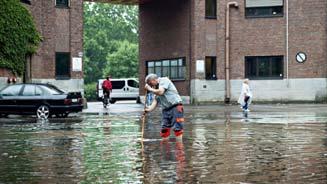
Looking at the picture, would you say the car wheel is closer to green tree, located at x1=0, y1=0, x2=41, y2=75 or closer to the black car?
the black car

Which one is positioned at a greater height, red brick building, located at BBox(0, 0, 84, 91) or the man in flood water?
red brick building, located at BBox(0, 0, 84, 91)

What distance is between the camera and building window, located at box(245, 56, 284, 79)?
41.8 meters

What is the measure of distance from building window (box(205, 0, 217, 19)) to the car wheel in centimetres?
1817

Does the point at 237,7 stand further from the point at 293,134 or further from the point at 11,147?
the point at 11,147

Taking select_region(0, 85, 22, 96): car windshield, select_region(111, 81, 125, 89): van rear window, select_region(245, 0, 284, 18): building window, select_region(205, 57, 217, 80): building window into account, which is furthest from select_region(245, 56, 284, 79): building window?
select_region(0, 85, 22, 96): car windshield

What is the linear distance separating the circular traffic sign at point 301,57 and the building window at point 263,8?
272cm

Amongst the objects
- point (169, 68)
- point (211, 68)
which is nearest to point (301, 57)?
point (211, 68)

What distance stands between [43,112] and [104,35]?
6404 cm

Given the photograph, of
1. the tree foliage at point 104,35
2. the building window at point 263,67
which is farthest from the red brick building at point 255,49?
the tree foliage at point 104,35

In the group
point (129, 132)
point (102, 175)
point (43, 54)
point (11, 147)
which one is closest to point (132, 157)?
point (102, 175)

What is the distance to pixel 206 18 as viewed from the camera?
4147 centimetres

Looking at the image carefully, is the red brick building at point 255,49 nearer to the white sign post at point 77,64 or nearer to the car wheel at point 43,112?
the white sign post at point 77,64

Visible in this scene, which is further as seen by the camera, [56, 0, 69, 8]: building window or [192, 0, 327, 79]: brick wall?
[192, 0, 327, 79]: brick wall

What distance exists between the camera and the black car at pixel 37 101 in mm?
25922
